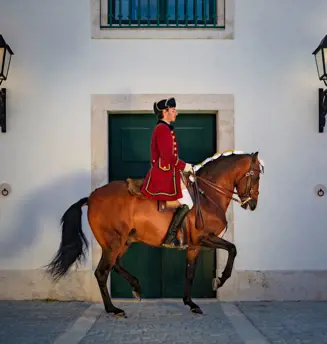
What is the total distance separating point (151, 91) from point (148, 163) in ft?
3.27

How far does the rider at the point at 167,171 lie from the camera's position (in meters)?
6.24

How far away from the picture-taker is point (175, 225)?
636cm

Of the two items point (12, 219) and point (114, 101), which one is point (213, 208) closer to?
point (114, 101)

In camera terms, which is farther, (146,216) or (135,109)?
(135,109)

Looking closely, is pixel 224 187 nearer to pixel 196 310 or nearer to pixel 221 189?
pixel 221 189

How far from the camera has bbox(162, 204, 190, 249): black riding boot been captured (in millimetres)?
6320

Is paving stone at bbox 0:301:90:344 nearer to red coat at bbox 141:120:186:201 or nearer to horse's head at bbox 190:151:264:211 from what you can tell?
red coat at bbox 141:120:186:201

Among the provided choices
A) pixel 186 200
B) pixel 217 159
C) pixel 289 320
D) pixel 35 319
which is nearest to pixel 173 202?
pixel 186 200

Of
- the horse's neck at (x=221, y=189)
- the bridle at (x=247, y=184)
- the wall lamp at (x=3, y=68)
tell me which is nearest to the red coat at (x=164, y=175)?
the bridle at (x=247, y=184)

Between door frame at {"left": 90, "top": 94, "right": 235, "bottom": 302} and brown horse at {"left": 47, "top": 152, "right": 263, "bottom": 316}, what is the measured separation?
961mm

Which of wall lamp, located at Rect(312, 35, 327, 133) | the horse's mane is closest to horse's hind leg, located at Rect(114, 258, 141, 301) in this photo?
the horse's mane

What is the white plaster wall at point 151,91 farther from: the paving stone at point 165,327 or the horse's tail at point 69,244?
the paving stone at point 165,327

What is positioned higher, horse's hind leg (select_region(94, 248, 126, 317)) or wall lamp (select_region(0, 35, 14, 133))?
wall lamp (select_region(0, 35, 14, 133))

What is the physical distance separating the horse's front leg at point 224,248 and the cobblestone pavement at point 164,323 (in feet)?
1.60
